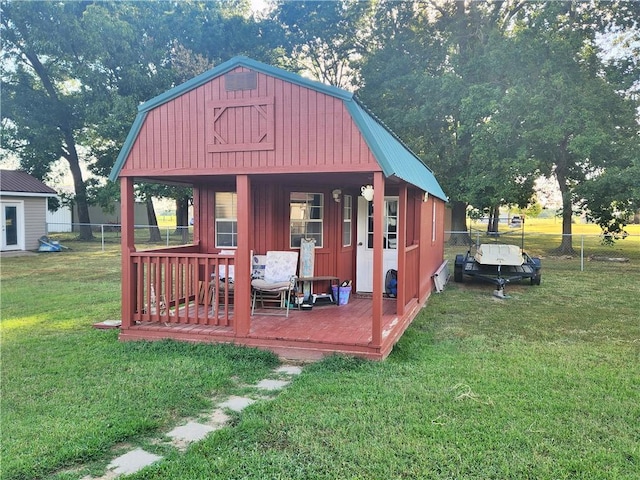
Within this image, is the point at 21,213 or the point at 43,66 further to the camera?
the point at 43,66

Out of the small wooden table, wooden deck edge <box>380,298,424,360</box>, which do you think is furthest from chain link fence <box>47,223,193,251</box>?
wooden deck edge <box>380,298,424,360</box>

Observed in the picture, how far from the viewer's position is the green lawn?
9.34ft

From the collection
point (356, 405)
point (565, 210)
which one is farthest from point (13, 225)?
point (565, 210)

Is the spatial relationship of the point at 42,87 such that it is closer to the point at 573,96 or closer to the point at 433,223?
the point at 433,223

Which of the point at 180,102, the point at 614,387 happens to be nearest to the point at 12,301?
the point at 180,102

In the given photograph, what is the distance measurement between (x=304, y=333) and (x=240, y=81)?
2.95m

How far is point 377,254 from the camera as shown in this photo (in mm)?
4973

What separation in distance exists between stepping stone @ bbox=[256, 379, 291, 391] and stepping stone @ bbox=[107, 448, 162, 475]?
1.33 meters

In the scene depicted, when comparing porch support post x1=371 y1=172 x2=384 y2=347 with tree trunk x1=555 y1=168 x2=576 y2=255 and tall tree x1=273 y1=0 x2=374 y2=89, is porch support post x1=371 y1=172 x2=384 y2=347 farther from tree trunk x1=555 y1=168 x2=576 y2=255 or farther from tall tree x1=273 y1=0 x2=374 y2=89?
tall tree x1=273 y1=0 x2=374 y2=89

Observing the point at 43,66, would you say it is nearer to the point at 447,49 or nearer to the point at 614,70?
the point at 447,49

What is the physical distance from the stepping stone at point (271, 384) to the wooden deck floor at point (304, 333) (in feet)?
2.38

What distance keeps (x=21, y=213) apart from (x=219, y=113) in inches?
612

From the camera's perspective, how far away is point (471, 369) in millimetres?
4621

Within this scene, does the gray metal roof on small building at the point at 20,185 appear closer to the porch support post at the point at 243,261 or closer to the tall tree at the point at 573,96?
the porch support post at the point at 243,261
